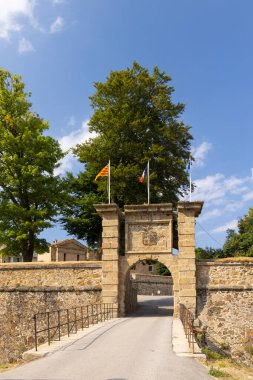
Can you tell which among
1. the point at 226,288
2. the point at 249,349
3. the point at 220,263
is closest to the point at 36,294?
the point at 220,263

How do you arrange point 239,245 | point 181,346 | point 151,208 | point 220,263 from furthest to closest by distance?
point 239,245 < point 151,208 < point 220,263 < point 181,346

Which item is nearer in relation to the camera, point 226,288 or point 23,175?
point 226,288

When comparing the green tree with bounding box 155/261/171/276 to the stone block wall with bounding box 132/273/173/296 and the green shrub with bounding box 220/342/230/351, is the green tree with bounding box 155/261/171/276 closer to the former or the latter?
the stone block wall with bounding box 132/273/173/296

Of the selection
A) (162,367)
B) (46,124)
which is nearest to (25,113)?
(46,124)

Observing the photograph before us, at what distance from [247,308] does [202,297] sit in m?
2.34

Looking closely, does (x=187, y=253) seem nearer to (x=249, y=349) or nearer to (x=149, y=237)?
(x=149, y=237)

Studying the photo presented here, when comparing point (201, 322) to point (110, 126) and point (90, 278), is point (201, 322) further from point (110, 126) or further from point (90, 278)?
point (110, 126)

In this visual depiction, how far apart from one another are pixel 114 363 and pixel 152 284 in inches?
1444

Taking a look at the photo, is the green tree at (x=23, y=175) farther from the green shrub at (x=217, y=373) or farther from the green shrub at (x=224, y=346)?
the green shrub at (x=217, y=373)

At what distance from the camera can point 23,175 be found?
26.8m

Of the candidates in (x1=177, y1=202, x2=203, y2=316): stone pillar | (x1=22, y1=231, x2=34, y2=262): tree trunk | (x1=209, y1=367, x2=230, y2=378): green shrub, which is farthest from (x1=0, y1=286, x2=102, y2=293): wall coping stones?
(x1=209, y1=367, x2=230, y2=378): green shrub

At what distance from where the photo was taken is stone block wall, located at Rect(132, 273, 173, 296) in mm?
44947

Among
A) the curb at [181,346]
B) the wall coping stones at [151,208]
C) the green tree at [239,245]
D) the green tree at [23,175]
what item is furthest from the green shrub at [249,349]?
the green tree at [239,245]

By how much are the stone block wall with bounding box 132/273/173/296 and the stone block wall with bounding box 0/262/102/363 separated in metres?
21.9
